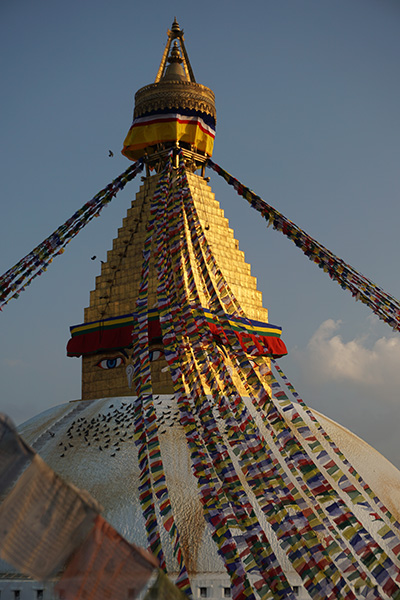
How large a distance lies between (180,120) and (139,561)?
1346 cm

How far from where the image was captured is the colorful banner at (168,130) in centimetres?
1501

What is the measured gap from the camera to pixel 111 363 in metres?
13.9

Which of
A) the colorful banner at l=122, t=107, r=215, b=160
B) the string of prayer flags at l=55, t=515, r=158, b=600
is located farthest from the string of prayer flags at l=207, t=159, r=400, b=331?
the string of prayer flags at l=55, t=515, r=158, b=600

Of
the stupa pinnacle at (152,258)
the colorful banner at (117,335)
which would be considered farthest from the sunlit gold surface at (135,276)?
the colorful banner at (117,335)

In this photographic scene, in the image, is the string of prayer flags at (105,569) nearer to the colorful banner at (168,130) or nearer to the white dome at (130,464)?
the white dome at (130,464)

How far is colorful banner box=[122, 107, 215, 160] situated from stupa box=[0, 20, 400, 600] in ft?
0.11

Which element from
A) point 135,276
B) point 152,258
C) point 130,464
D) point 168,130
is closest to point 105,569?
point 130,464

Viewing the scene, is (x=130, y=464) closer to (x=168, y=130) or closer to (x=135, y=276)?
(x=135, y=276)

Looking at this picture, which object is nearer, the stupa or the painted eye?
the stupa

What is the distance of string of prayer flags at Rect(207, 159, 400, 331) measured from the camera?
979 cm

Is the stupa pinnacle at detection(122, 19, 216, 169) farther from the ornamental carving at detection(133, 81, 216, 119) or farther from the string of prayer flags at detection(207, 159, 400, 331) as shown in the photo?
the string of prayer flags at detection(207, 159, 400, 331)

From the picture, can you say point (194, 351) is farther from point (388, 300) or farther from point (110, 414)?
point (110, 414)

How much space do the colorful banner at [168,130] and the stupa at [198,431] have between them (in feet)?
0.11

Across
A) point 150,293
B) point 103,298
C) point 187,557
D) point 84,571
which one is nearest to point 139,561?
point 84,571
